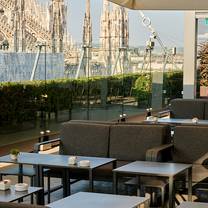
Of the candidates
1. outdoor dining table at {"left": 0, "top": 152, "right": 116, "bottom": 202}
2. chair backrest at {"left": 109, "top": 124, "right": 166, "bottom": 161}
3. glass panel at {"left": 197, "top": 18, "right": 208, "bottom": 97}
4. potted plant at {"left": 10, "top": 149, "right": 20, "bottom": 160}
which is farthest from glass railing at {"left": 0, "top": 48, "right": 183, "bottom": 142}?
potted plant at {"left": 10, "top": 149, "right": 20, "bottom": 160}

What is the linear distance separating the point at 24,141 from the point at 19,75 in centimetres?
122

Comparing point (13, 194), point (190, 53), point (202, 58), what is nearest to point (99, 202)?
point (13, 194)

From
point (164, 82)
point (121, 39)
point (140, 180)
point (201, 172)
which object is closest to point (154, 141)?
point (201, 172)

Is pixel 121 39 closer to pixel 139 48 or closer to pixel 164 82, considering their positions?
pixel 139 48

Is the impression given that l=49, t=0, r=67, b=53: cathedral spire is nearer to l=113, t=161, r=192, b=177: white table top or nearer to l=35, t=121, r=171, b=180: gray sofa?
l=35, t=121, r=171, b=180: gray sofa

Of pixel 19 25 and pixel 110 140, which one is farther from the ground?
pixel 19 25

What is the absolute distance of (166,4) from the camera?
8.91m

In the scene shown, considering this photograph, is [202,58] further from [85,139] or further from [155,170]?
[155,170]

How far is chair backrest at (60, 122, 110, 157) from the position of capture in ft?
23.7

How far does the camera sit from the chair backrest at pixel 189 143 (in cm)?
687

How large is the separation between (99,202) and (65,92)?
7.84 metres

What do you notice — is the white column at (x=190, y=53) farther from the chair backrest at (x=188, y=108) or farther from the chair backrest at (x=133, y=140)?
the chair backrest at (x=133, y=140)

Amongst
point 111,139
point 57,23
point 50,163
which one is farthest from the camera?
point 57,23

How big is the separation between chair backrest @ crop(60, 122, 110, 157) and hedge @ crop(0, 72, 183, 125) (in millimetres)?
2726
